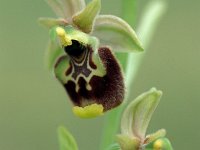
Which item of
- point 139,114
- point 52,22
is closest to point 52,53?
point 52,22

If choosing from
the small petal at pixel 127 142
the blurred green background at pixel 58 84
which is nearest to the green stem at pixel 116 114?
the small petal at pixel 127 142

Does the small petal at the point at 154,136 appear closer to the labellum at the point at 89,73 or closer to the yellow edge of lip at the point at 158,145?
the yellow edge of lip at the point at 158,145

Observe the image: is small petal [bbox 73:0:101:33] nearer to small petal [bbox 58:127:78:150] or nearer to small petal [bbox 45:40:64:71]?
small petal [bbox 45:40:64:71]

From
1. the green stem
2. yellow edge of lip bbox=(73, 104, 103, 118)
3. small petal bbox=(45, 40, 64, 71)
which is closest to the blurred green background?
the green stem

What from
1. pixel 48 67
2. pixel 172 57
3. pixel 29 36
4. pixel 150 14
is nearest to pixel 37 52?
pixel 29 36

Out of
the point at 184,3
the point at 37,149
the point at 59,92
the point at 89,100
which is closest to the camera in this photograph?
the point at 89,100

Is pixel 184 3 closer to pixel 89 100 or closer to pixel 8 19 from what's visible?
pixel 8 19

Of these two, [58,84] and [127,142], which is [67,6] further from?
[58,84]
